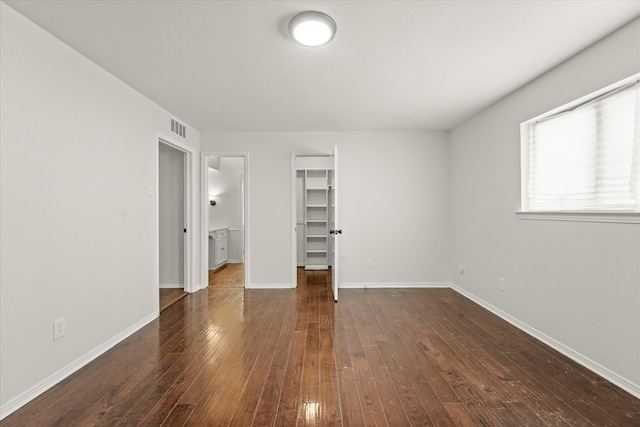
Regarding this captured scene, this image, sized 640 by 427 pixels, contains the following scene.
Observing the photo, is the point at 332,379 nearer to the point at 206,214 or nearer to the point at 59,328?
the point at 59,328

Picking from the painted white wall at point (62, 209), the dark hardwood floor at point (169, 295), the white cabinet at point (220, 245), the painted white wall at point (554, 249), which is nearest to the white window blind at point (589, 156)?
the painted white wall at point (554, 249)

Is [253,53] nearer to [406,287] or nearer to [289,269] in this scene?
[289,269]

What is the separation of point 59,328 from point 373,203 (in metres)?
3.89

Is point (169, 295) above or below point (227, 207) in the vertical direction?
below

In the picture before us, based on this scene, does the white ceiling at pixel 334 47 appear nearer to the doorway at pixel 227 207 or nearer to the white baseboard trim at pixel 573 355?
the white baseboard trim at pixel 573 355

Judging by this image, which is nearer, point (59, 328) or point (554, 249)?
point (59, 328)

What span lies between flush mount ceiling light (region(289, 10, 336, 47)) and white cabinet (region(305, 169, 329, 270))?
14.1ft

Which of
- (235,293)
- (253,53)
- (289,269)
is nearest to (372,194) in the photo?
(289,269)

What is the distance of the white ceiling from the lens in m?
1.87

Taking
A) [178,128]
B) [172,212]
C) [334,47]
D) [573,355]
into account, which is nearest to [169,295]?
[172,212]

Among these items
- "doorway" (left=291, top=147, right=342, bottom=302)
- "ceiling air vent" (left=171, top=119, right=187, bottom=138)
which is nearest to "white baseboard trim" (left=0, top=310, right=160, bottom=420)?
"ceiling air vent" (left=171, top=119, right=187, bottom=138)

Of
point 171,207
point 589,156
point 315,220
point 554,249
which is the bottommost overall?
point 554,249

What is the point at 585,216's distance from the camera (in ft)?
7.68

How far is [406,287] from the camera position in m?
4.73
